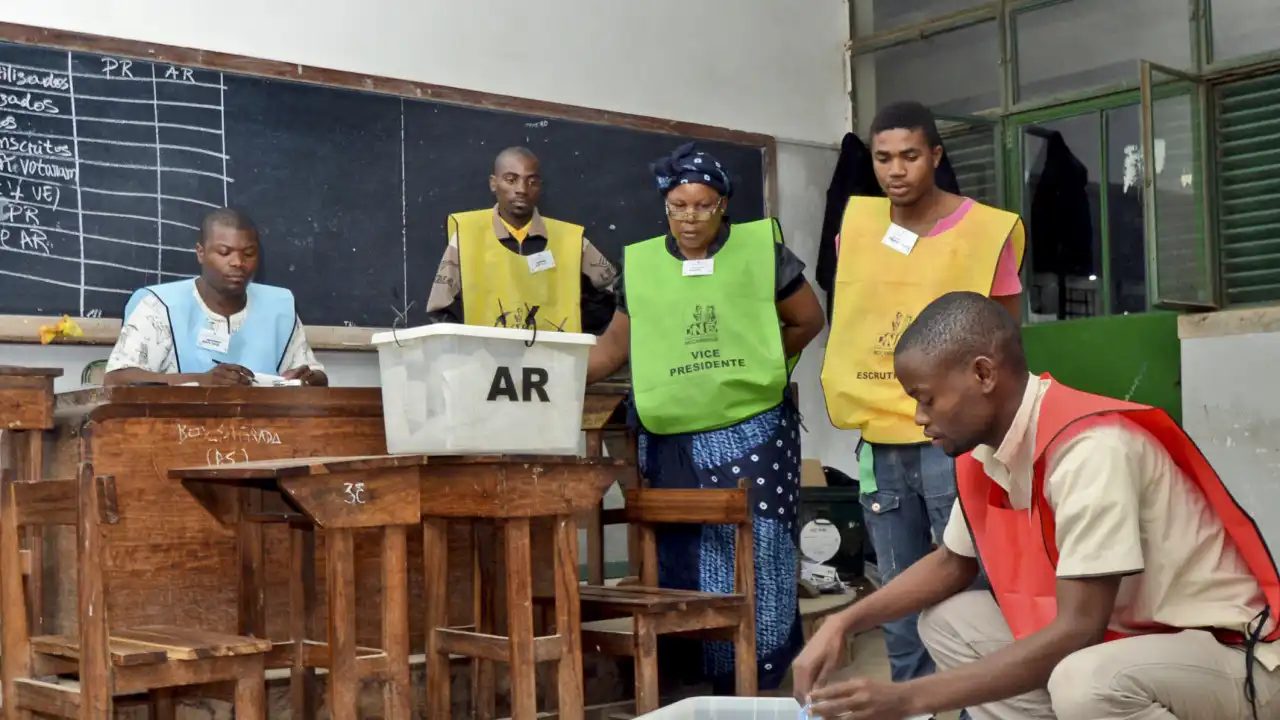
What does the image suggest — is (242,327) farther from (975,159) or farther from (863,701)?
(975,159)

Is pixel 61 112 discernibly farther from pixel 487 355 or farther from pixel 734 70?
pixel 734 70

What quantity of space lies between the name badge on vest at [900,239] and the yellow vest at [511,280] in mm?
1610

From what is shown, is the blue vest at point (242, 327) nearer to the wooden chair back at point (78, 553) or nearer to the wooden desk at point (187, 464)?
the wooden desk at point (187, 464)

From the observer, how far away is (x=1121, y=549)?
190cm

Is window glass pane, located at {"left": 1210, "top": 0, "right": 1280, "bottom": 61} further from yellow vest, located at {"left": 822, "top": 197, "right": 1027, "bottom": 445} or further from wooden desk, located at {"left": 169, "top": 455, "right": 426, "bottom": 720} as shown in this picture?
wooden desk, located at {"left": 169, "top": 455, "right": 426, "bottom": 720}

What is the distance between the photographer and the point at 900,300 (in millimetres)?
3141

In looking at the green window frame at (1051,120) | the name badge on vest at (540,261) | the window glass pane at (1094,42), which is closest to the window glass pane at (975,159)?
the green window frame at (1051,120)

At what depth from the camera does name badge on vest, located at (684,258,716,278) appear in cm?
352

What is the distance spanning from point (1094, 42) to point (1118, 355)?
4.38 feet

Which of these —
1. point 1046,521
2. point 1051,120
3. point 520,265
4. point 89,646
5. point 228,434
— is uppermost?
point 1051,120

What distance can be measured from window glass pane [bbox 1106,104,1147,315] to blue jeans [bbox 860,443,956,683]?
3.02 meters

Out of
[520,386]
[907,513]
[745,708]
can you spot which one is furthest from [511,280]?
[745,708]

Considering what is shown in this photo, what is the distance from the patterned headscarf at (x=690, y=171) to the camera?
3.47m

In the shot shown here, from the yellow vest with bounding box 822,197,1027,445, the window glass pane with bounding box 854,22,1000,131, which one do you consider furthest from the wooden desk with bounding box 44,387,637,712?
the window glass pane with bounding box 854,22,1000,131
